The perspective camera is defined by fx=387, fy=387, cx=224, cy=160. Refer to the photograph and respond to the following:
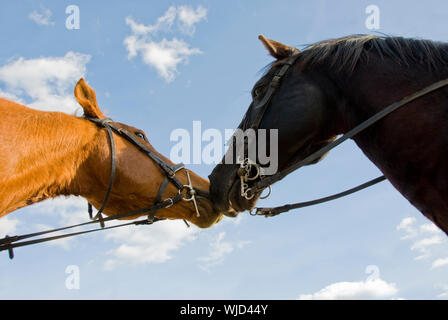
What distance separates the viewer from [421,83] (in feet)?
10.4

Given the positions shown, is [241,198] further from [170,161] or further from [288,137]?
[170,161]

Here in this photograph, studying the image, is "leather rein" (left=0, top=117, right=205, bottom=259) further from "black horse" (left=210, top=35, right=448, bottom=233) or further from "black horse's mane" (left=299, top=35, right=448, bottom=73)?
"black horse's mane" (left=299, top=35, right=448, bottom=73)

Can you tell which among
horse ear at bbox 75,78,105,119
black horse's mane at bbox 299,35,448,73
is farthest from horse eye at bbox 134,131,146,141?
black horse's mane at bbox 299,35,448,73

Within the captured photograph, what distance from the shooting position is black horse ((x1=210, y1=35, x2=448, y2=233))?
302cm

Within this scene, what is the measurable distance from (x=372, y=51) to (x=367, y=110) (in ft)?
1.98

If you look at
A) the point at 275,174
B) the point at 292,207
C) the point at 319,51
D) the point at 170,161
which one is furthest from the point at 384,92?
the point at 170,161

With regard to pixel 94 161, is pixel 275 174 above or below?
below

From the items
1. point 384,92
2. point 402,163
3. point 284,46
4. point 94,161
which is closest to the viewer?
point 402,163

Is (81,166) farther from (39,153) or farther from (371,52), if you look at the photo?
(371,52)

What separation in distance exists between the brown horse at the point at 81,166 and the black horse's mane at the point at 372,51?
220cm

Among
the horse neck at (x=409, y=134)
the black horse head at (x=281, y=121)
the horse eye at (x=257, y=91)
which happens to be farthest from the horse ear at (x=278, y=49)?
the horse neck at (x=409, y=134)

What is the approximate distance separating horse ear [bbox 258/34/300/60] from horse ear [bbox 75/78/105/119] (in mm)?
2442

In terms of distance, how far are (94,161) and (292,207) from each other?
2520 millimetres

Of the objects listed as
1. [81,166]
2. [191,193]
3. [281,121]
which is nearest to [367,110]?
[281,121]
